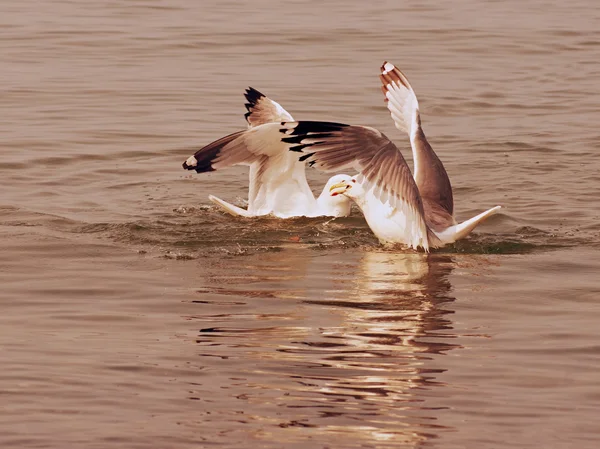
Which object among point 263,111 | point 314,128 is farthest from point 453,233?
point 263,111

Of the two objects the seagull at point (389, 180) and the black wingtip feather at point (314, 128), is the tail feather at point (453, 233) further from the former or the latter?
the black wingtip feather at point (314, 128)

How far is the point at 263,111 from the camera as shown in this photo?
1185cm

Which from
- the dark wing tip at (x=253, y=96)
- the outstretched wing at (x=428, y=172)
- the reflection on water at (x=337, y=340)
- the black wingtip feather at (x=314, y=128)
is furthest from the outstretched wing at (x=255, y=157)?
the black wingtip feather at (x=314, y=128)

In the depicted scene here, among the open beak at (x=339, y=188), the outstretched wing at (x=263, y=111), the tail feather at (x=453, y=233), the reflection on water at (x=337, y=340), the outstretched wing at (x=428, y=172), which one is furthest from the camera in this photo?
the outstretched wing at (x=263, y=111)

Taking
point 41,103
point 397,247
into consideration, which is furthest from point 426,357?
point 41,103

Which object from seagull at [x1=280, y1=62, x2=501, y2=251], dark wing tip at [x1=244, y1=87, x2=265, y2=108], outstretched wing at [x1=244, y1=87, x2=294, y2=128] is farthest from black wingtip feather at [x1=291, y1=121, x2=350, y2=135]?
dark wing tip at [x1=244, y1=87, x2=265, y2=108]

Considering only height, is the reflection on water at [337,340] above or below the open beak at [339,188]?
below

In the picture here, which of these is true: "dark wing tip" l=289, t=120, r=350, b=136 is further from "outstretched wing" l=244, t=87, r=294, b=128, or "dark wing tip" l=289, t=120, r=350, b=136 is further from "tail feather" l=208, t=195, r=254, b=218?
"outstretched wing" l=244, t=87, r=294, b=128

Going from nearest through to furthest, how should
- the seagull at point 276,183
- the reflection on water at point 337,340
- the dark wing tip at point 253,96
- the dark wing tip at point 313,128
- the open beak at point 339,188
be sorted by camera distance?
the reflection on water at point 337,340
the dark wing tip at point 313,128
the open beak at point 339,188
the seagull at point 276,183
the dark wing tip at point 253,96

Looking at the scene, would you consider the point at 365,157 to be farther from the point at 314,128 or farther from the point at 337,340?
the point at 337,340

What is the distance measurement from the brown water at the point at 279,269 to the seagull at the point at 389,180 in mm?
217

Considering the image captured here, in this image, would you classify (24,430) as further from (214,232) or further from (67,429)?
(214,232)

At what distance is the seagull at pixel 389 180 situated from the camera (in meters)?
9.09

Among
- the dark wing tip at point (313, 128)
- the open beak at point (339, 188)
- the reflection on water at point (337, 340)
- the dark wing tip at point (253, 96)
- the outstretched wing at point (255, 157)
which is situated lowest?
the reflection on water at point (337, 340)
